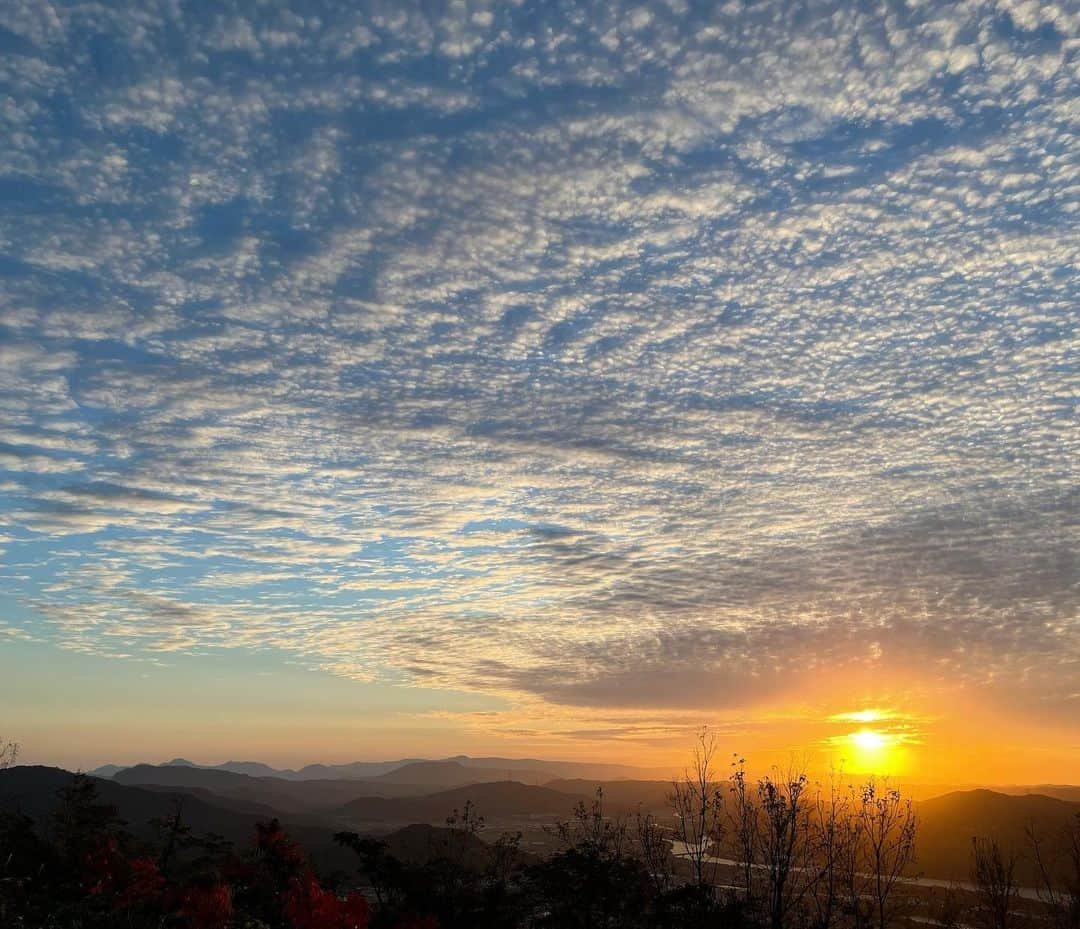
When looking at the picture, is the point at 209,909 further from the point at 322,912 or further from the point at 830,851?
the point at 830,851

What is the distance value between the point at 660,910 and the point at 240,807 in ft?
544

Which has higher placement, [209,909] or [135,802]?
[209,909]

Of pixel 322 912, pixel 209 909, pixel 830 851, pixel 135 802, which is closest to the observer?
pixel 209 909

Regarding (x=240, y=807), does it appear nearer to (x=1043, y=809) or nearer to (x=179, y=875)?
(x=1043, y=809)

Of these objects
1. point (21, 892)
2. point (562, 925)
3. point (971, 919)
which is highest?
point (21, 892)

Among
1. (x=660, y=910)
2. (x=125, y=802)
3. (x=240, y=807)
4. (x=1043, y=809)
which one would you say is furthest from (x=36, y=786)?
(x=1043, y=809)

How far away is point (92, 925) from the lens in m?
17.6

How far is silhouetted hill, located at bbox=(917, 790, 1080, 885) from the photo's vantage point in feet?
362

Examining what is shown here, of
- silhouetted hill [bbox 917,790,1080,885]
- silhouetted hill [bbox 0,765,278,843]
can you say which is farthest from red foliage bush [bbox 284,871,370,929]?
silhouetted hill [bbox 0,765,278,843]

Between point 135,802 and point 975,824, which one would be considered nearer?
point 975,824

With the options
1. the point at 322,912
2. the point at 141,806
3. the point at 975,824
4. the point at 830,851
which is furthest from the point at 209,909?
the point at 141,806

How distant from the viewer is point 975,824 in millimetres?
118625

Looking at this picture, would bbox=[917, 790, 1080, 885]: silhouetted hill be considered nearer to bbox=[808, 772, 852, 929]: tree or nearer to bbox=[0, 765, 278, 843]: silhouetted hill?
bbox=[808, 772, 852, 929]: tree

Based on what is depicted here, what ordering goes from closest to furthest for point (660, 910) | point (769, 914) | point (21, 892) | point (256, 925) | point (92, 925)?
point (256, 925), point (92, 925), point (21, 892), point (660, 910), point (769, 914)
